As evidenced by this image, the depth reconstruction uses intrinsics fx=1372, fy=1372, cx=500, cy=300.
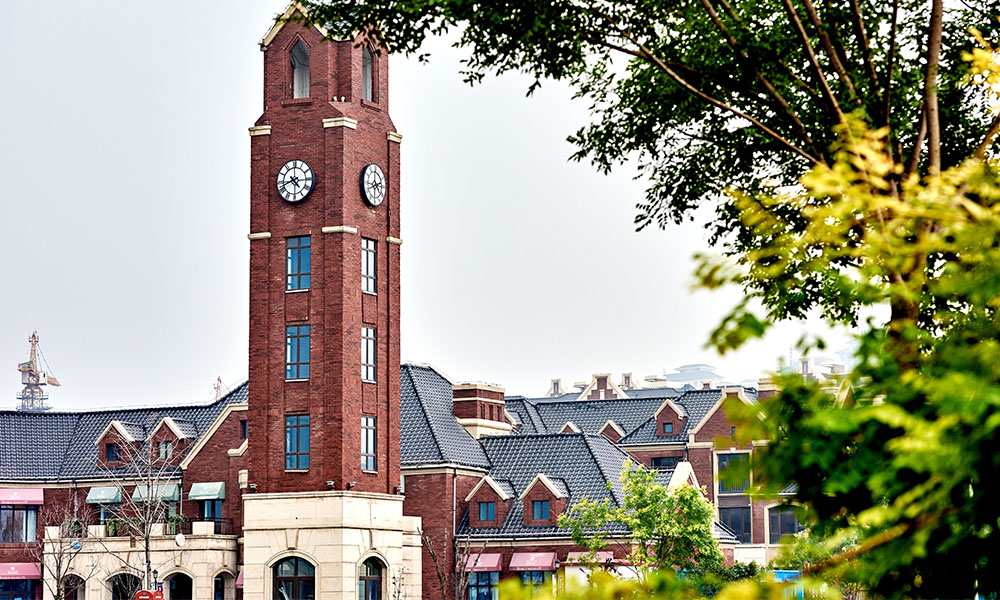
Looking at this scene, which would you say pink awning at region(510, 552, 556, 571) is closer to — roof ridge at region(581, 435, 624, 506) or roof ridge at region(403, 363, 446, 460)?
roof ridge at region(581, 435, 624, 506)

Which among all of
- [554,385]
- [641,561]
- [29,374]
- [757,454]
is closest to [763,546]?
[641,561]

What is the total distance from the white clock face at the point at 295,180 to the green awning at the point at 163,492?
14.8m

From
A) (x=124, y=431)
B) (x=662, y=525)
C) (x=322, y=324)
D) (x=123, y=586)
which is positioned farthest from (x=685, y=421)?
(x=123, y=586)

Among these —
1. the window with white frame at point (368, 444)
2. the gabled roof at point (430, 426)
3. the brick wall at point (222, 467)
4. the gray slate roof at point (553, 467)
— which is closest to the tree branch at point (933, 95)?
the window with white frame at point (368, 444)

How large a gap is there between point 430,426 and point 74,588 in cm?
1611

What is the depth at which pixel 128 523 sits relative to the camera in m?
53.0

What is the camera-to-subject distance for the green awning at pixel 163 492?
2254 inches

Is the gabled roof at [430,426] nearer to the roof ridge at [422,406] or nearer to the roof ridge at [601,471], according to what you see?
the roof ridge at [422,406]

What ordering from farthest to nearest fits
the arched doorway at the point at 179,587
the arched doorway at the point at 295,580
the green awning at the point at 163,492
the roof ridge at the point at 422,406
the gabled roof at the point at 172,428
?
the gabled roof at the point at 172,428
the green awning at the point at 163,492
the roof ridge at the point at 422,406
the arched doorway at the point at 179,587
the arched doorway at the point at 295,580

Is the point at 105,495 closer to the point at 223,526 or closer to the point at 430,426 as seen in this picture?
the point at 223,526

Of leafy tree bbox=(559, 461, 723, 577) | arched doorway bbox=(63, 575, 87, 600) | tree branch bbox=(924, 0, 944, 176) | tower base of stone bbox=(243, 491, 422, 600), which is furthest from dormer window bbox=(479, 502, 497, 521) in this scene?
tree branch bbox=(924, 0, 944, 176)

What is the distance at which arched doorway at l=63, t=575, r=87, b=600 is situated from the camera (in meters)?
56.7

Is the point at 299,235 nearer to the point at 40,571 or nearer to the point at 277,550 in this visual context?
the point at 277,550

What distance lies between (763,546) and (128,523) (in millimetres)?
32675
